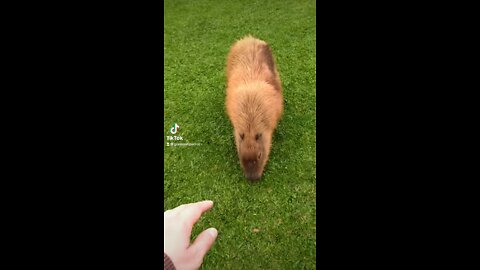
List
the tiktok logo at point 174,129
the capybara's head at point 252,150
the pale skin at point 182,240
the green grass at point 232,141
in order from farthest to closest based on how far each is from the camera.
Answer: the capybara's head at point 252,150 → the green grass at point 232,141 → the tiktok logo at point 174,129 → the pale skin at point 182,240

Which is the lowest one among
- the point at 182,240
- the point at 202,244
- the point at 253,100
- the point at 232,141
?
the point at 232,141

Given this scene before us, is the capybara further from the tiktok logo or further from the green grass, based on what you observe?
the tiktok logo

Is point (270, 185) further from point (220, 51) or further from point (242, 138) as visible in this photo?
point (220, 51)

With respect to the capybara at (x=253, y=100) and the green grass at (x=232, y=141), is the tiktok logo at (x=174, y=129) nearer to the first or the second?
the green grass at (x=232, y=141)

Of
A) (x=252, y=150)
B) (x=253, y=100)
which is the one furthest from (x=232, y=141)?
(x=253, y=100)

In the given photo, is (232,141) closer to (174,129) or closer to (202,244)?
(174,129)

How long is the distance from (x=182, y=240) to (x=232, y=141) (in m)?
1.83

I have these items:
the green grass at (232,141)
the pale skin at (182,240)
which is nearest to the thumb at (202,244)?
the pale skin at (182,240)

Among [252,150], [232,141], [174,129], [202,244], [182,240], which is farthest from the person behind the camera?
[232,141]

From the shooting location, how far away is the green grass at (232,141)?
2.81 meters

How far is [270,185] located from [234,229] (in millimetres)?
583

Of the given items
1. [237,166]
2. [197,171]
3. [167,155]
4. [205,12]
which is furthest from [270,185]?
[205,12]

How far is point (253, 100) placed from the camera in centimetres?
385

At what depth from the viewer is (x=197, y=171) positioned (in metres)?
3.24
